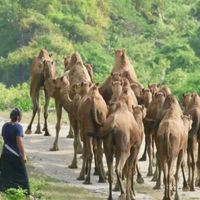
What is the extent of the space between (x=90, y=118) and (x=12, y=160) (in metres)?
2.86

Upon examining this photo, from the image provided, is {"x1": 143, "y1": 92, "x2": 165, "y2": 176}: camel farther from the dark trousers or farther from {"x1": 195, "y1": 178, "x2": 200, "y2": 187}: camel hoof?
the dark trousers

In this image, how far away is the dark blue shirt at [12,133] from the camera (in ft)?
42.7

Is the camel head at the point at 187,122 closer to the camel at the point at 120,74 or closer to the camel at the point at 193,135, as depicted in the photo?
the camel at the point at 193,135

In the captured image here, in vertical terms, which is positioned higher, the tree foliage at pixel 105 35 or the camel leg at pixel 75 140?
the tree foliage at pixel 105 35

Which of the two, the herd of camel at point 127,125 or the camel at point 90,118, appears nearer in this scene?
the herd of camel at point 127,125

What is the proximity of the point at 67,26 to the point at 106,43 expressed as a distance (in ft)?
9.27

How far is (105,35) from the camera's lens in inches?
2020

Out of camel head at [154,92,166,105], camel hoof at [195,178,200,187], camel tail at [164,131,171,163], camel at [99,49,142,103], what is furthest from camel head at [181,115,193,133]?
camel at [99,49,142,103]

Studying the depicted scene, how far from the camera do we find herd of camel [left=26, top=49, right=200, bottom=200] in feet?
47.5

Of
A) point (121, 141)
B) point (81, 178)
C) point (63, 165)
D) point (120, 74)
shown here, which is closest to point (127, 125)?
Answer: point (121, 141)

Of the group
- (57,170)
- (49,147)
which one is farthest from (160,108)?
(49,147)

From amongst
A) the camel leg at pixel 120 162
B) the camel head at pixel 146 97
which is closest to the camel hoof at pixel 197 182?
Answer: the camel head at pixel 146 97

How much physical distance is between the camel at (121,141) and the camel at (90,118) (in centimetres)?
84

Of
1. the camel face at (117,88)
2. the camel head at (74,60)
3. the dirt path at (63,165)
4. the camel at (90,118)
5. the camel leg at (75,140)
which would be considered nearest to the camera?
the dirt path at (63,165)
